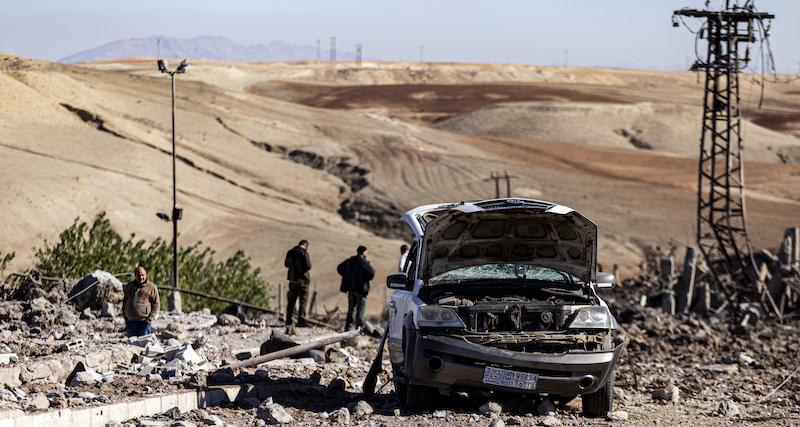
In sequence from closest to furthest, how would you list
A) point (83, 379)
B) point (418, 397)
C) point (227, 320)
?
1. point (418, 397)
2. point (83, 379)
3. point (227, 320)

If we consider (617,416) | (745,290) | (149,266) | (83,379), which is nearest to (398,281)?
(617,416)

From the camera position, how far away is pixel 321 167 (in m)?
62.8

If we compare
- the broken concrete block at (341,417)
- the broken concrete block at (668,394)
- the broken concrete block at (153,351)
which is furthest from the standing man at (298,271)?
the broken concrete block at (341,417)

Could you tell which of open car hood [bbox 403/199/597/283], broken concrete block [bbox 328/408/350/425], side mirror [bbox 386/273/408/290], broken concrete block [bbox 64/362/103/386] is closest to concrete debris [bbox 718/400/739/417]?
open car hood [bbox 403/199/597/283]

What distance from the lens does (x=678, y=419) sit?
32.0 feet

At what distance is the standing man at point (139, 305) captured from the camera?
43.4 ft

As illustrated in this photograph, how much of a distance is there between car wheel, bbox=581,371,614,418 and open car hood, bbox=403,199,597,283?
1096mm

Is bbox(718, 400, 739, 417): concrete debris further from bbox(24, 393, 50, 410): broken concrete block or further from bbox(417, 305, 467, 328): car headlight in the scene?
bbox(24, 393, 50, 410): broken concrete block

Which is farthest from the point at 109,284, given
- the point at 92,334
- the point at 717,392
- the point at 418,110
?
the point at 418,110

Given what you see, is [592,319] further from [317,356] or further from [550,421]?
[317,356]

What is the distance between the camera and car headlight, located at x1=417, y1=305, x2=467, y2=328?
28.5ft

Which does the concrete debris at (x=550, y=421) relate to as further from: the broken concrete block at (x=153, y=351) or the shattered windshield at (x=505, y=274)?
the broken concrete block at (x=153, y=351)

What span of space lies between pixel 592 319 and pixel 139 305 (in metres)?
7.06

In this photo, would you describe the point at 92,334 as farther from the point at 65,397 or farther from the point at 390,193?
the point at 390,193
